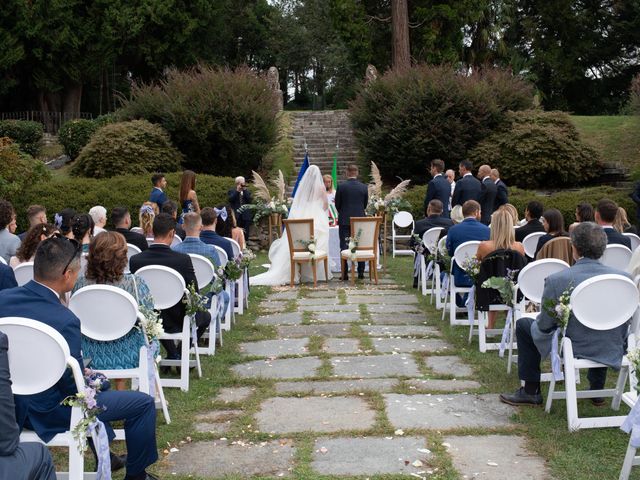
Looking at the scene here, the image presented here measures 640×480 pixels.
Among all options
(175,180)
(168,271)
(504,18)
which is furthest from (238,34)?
(168,271)

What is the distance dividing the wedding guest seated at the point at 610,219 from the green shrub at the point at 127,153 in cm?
1388

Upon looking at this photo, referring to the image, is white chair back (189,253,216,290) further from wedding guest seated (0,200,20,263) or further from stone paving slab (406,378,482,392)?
stone paving slab (406,378,482,392)

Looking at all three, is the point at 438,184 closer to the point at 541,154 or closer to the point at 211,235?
the point at 211,235

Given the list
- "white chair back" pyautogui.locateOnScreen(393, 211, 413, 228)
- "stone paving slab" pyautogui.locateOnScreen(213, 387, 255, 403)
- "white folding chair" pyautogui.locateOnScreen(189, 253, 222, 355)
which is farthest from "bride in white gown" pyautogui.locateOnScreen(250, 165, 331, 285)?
"stone paving slab" pyautogui.locateOnScreen(213, 387, 255, 403)

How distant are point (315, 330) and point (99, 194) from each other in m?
9.89

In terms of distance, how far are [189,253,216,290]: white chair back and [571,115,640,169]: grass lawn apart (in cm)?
1582

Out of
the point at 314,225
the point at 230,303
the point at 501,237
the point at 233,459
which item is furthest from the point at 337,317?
the point at 233,459

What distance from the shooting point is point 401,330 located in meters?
8.95

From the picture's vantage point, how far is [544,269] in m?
6.41

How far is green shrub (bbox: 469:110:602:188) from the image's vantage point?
65.3ft

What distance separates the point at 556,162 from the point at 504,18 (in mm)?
17682

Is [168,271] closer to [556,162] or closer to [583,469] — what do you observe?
[583,469]

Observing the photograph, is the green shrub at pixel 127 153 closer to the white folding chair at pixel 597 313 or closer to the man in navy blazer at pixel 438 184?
the man in navy blazer at pixel 438 184

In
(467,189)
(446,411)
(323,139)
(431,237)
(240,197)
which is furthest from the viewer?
(323,139)
